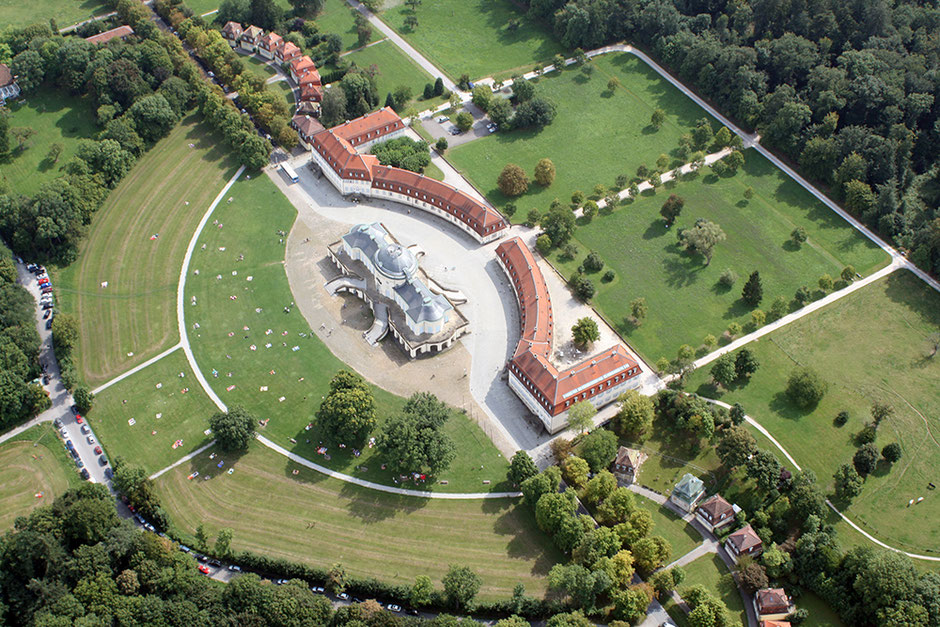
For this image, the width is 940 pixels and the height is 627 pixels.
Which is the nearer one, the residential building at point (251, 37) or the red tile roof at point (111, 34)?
the red tile roof at point (111, 34)

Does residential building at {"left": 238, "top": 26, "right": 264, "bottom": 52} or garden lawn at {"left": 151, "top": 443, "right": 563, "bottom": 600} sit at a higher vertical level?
residential building at {"left": 238, "top": 26, "right": 264, "bottom": 52}

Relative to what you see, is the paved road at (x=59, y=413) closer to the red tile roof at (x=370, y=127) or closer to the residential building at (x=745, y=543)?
the red tile roof at (x=370, y=127)

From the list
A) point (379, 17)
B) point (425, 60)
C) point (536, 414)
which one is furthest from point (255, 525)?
point (379, 17)

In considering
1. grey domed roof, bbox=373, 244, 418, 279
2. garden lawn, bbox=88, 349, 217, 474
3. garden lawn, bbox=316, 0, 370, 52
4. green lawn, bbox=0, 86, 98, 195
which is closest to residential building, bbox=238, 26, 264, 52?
garden lawn, bbox=316, 0, 370, 52

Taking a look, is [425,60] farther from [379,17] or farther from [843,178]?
[843,178]

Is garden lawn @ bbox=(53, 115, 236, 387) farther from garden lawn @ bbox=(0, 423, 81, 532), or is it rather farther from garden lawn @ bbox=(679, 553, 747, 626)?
garden lawn @ bbox=(679, 553, 747, 626)

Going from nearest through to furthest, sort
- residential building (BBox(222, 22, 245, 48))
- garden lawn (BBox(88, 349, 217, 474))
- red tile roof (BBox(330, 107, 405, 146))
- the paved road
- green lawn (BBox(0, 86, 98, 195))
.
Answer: the paved road → garden lawn (BBox(88, 349, 217, 474)) → green lawn (BBox(0, 86, 98, 195)) → red tile roof (BBox(330, 107, 405, 146)) → residential building (BBox(222, 22, 245, 48))

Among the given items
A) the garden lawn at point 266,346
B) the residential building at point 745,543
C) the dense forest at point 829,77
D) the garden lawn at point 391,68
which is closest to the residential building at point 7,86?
the garden lawn at point 266,346
